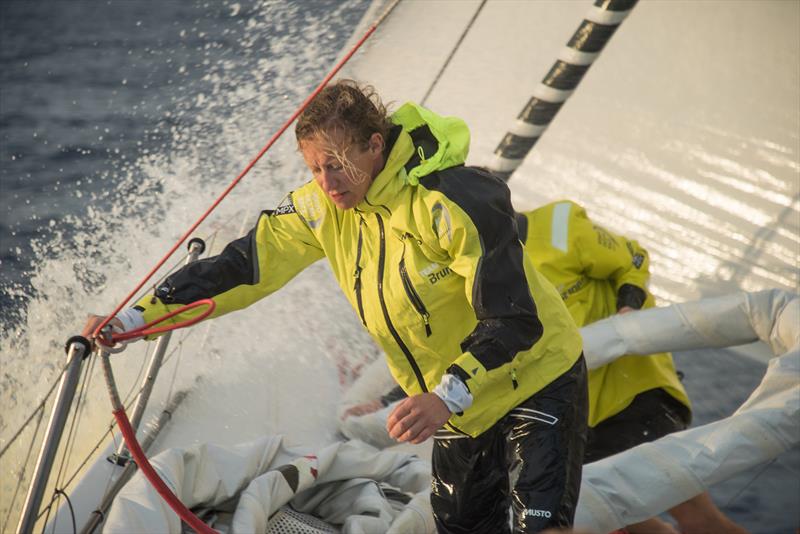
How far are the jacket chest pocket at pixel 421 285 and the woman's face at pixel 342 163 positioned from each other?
0.16 metres

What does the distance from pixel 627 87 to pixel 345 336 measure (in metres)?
2.44

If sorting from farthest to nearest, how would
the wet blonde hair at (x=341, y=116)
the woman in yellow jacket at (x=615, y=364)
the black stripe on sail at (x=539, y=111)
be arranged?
1. the black stripe on sail at (x=539, y=111)
2. the woman in yellow jacket at (x=615, y=364)
3. the wet blonde hair at (x=341, y=116)

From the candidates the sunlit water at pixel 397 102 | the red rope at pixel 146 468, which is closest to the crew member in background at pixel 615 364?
the sunlit water at pixel 397 102

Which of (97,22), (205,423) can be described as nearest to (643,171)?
(205,423)

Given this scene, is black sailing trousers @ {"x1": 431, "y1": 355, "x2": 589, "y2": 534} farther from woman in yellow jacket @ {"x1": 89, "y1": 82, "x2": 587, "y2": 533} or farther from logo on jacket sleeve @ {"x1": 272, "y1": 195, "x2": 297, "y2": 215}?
logo on jacket sleeve @ {"x1": 272, "y1": 195, "x2": 297, "y2": 215}

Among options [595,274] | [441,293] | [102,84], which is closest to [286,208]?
[441,293]

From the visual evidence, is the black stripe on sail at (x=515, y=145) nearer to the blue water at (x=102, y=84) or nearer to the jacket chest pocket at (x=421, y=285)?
the blue water at (x=102, y=84)

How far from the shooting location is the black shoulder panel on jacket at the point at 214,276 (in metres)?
2.41

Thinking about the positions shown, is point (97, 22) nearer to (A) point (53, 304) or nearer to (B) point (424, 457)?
(A) point (53, 304)

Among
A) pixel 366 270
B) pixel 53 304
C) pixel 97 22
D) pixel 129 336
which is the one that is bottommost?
pixel 97 22

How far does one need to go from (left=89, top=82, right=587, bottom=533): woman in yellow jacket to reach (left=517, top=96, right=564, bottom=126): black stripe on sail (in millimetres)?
2640

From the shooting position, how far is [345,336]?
15.0 feet

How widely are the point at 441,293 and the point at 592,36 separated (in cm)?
276

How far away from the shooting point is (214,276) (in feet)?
7.99
